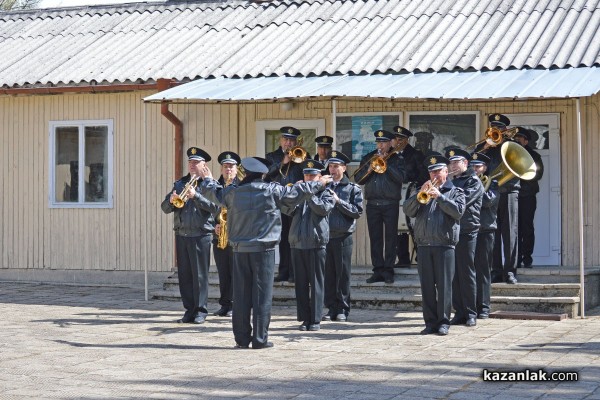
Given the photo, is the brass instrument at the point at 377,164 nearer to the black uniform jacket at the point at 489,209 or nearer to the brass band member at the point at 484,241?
the brass band member at the point at 484,241

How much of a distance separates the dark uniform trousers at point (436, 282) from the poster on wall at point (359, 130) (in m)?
4.27

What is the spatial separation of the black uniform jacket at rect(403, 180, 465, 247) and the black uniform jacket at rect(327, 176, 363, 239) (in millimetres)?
1100

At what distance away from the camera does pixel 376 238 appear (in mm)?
14375

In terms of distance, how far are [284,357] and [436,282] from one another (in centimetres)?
226

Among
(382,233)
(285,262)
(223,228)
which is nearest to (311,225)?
(223,228)

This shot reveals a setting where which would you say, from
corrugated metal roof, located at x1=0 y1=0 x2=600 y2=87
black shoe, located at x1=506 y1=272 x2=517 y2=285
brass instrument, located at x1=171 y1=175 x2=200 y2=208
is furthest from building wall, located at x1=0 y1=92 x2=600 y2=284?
brass instrument, located at x1=171 y1=175 x2=200 y2=208

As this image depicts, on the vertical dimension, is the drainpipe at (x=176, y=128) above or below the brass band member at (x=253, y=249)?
above

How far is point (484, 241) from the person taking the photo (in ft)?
42.4

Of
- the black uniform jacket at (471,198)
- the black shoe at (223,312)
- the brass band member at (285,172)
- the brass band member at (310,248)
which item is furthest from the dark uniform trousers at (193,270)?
the black uniform jacket at (471,198)

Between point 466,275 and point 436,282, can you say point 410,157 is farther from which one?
point 436,282

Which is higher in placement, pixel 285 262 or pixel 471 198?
pixel 471 198

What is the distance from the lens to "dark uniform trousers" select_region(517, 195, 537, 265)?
47.7ft

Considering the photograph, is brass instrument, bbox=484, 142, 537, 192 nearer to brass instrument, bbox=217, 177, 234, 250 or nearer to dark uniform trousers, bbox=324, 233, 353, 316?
dark uniform trousers, bbox=324, 233, 353, 316

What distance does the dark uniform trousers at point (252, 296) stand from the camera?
35.9 ft
